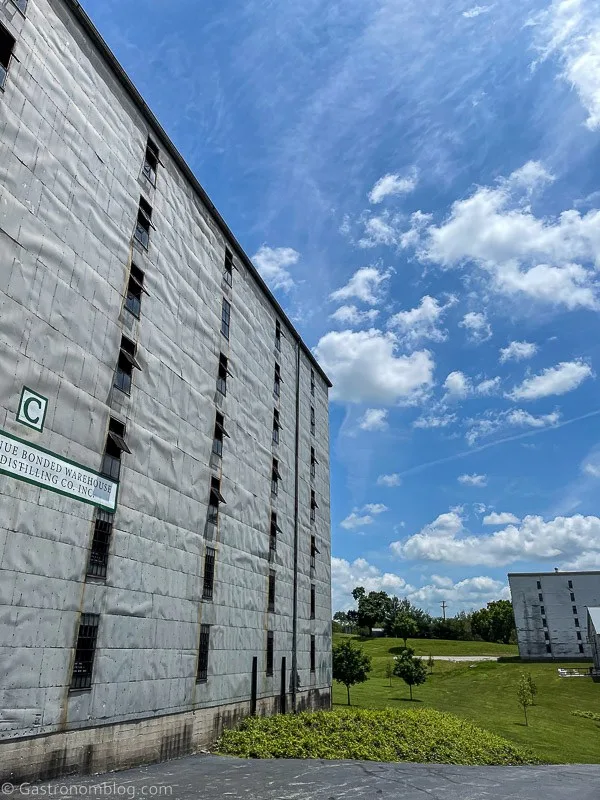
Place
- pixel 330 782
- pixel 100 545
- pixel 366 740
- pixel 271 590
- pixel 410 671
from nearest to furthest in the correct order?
pixel 330 782, pixel 100 545, pixel 366 740, pixel 271 590, pixel 410 671

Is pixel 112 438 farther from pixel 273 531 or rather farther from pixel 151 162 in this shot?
pixel 273 531

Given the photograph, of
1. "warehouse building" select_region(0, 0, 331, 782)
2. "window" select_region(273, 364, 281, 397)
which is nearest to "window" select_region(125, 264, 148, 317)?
"warehouse building" select_region(0, 0, 331, 782)

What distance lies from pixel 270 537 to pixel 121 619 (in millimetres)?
15891

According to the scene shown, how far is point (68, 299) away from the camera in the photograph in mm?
18766

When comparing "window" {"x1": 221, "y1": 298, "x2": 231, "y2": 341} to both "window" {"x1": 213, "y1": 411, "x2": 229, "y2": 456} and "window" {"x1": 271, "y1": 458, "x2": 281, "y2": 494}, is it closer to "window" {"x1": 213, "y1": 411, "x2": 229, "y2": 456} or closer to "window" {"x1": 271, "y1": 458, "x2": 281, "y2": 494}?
"window" {"x1": 213, "y1": 411, "x2": 229, "y2": 456}

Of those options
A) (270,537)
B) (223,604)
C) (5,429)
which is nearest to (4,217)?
(5,429)

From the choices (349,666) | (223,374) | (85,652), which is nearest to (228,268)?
(223,374)

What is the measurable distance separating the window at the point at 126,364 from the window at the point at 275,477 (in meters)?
16.5

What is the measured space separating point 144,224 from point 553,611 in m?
99.6

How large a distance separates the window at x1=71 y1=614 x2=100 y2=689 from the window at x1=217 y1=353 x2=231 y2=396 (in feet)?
46.5

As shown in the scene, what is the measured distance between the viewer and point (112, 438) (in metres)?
20.0

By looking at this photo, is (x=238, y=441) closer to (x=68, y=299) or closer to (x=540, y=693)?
(x=68, y=299)

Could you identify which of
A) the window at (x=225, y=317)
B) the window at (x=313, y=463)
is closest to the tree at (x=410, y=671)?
the window at (x=313, y=463)

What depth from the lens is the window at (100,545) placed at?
1844 cm
